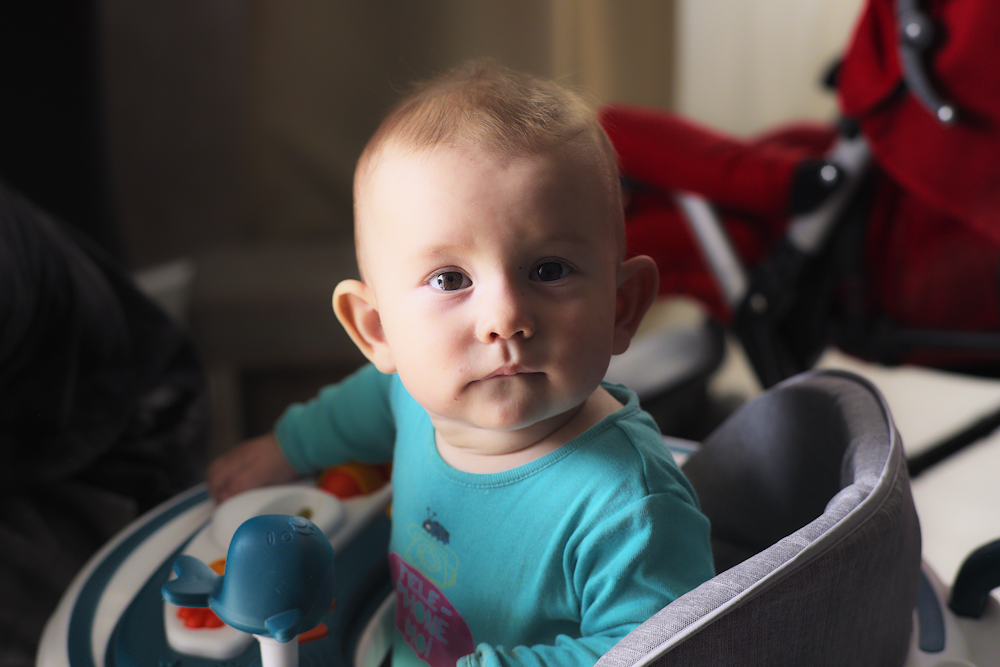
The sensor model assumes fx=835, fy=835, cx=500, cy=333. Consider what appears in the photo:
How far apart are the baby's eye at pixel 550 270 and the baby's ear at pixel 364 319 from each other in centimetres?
9

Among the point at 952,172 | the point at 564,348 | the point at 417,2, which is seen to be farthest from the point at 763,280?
the point at 417,2

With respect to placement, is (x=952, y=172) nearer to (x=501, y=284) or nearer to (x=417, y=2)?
(x=501, y=284)

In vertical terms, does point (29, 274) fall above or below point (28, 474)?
above

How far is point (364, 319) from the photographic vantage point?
42 centimetres

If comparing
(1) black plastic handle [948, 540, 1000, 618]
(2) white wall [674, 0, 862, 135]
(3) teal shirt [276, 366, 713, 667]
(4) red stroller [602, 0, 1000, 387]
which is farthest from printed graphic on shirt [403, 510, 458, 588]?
(2) white wall [674, 0, 862, 135]

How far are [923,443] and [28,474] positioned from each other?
95 cm

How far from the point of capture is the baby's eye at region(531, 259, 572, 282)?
1.13 ft

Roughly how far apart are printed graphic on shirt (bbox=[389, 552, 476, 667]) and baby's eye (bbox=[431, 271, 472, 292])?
0.47ft

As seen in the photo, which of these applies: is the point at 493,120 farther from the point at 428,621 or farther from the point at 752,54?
the point at 752,54

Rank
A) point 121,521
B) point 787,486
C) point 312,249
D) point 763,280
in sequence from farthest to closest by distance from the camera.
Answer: point 312,249 < point 763,280 < point 121,521 < point 787,486

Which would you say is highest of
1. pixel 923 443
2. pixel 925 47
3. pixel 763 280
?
pixel 925 47

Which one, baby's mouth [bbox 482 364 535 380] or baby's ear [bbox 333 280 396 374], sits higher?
baby's mouth [bbox 482 364 535 380]

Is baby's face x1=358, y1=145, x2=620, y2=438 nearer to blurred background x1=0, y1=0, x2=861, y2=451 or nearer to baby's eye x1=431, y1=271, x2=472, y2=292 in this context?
baby's eye x1=431, y1=271, x2=472, y2=292

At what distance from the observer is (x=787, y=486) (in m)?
0.48
